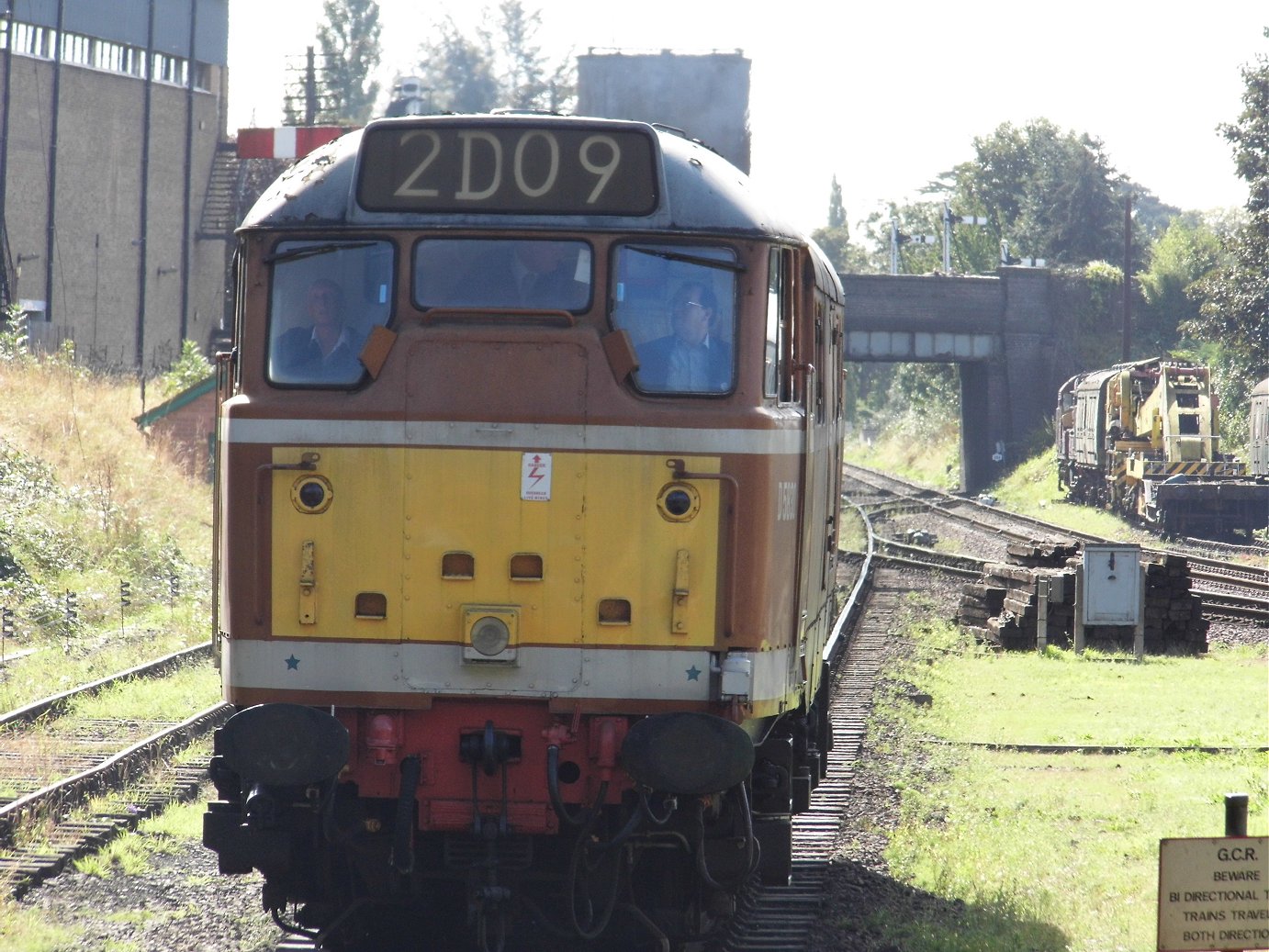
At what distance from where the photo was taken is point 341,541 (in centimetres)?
658

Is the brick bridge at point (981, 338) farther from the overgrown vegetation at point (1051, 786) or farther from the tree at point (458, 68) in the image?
the tree at point (458, 68)

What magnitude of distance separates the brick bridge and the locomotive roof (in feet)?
157

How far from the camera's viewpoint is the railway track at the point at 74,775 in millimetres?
9148

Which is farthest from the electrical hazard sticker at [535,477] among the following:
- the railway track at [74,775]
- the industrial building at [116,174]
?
the industrial building at [116,174]

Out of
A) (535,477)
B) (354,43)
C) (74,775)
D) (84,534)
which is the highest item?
(354,43)

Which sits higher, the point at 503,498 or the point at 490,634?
the point at 503,498

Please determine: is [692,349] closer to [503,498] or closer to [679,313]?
[679,313]

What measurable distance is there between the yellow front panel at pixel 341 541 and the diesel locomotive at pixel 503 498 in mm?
11

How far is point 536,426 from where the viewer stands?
6.52 meters

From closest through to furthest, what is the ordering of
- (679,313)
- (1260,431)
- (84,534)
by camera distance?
(679,313), (84,534), (1260,431)

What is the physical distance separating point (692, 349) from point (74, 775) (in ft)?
20.4

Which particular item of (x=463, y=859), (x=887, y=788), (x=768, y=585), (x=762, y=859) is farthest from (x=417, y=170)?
(x=887, y=788)

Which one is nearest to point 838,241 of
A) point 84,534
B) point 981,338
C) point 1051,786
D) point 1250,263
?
point 981,338

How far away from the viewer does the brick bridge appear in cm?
5444
